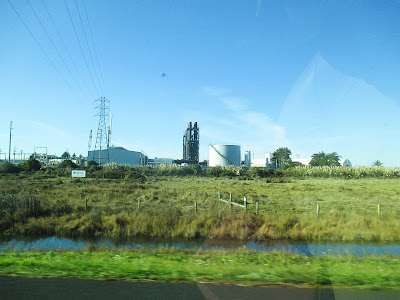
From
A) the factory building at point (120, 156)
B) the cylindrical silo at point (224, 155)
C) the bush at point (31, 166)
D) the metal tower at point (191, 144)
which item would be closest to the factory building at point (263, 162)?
the cylindrical silo at point (224, 155)

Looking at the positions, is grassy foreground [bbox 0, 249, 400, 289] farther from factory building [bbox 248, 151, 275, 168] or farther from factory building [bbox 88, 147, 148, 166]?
factory building [bbox 248, 151, 275, 168]

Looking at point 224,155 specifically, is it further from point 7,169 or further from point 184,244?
point 184,244

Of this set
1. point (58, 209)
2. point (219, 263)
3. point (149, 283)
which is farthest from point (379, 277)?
point (58, 209)

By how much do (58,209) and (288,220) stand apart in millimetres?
15522

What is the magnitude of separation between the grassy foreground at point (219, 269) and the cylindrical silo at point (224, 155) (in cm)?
8253

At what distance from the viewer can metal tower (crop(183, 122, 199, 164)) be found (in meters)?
88.3

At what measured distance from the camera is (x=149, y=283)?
6.80 metres

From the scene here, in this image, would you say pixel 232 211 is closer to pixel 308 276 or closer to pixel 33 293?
pixel 308 276

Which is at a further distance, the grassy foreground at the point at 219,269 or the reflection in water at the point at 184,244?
the reflection in water at the point at 184,244

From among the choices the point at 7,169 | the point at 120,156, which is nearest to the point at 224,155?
the point at 120,156

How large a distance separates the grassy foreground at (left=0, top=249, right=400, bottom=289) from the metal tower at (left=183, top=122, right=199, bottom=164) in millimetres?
78032

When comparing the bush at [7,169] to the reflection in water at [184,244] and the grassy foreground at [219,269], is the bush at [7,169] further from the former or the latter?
the grassy foreground at [219,269]

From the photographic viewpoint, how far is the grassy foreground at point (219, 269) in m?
7.19

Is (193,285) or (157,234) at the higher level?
(193,285)
